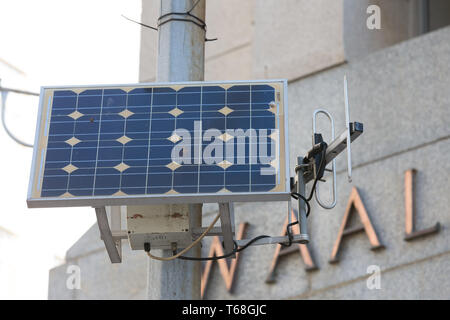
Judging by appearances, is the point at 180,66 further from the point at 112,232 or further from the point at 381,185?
the point at 381,185

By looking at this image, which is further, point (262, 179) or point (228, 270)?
point (228, 270)

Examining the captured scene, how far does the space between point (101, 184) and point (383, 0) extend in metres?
9.94

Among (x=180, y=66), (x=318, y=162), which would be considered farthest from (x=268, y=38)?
(x=318, y=162)

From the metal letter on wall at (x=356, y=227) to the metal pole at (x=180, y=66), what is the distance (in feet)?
18.3

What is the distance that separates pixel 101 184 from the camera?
711 cm

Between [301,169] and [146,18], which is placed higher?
[146,18]

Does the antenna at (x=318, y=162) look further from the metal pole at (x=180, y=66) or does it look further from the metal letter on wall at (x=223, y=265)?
the metal letter on wall at (x=223, y=265)

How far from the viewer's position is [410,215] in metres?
12.7

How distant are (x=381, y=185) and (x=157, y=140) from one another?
21.1 ft

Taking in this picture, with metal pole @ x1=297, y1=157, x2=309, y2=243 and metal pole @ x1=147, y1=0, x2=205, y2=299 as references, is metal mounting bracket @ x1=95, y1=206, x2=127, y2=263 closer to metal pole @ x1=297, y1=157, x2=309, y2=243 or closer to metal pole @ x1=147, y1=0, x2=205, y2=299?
metal pole @ x1=147, y1=0, x2=205, y2=299

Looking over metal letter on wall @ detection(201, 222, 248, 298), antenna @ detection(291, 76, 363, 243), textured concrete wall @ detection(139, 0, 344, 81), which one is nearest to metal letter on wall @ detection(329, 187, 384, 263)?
metal letter on wall @ detection(201, 222, 248, 298)

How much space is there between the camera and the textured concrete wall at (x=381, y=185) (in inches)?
494
